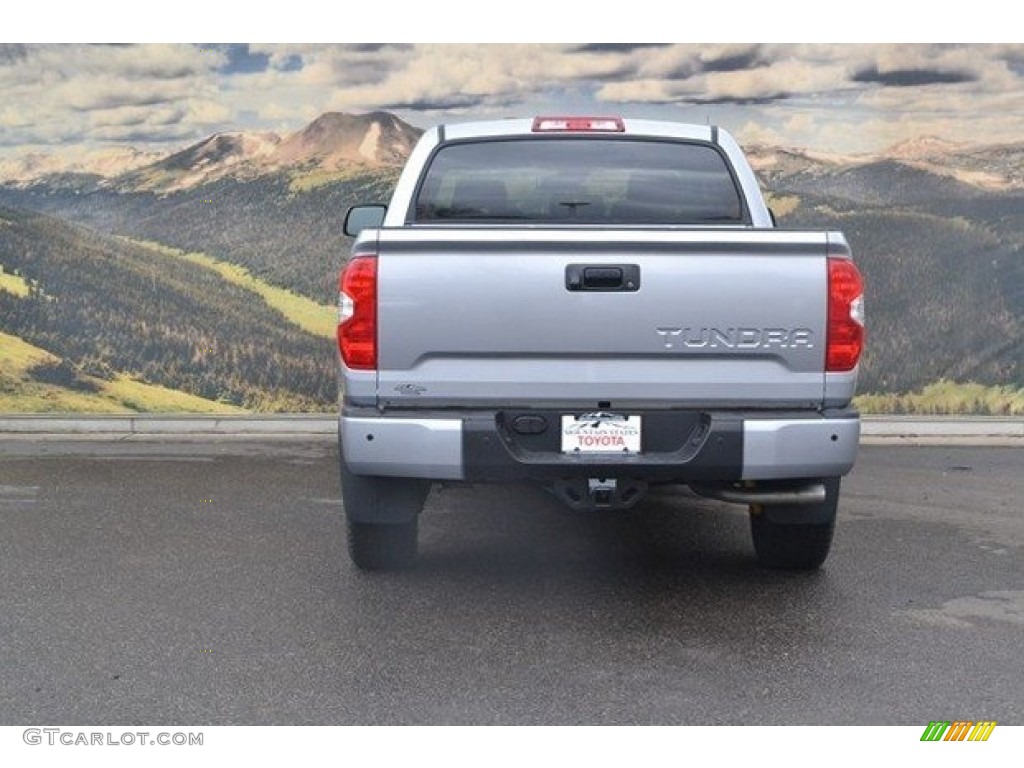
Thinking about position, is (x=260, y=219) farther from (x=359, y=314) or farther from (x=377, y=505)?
(x=359, y=314)

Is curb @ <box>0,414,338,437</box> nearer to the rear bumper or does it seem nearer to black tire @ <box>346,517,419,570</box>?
black tire @ <box>346,517,419,570</box>

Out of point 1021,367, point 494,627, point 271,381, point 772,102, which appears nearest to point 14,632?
point 494,627

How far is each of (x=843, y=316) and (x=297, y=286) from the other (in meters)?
7.63

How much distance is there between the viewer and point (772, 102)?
1185 cm

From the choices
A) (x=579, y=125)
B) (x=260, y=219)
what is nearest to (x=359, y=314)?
(x=579, y=125)

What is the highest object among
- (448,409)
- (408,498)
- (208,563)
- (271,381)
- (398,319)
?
(398,319)

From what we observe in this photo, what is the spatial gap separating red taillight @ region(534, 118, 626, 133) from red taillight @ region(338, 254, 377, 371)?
192 cm

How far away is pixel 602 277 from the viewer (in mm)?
5312

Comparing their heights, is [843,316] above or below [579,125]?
below

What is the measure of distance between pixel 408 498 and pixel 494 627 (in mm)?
732

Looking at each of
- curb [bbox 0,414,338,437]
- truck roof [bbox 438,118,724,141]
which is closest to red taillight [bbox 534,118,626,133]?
truck roof [bbox 438,118,724,141]

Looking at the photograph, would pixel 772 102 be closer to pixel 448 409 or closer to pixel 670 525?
pixel 670 525

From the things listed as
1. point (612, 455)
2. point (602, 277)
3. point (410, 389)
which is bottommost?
point (612, 455)
